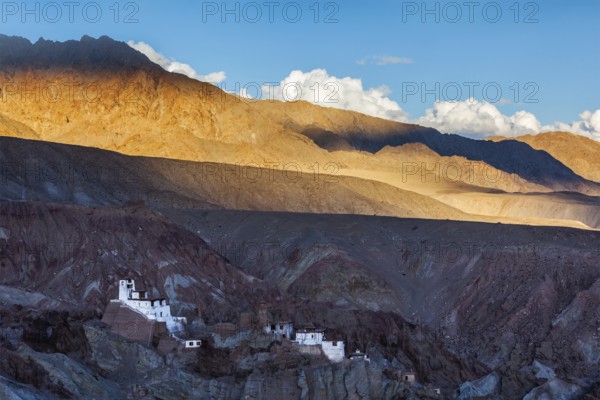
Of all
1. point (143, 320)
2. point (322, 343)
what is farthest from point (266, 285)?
point (322, 343)

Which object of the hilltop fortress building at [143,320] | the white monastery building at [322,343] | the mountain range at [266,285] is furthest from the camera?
the hilltop fortress building at [143,320]

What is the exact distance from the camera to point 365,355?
257 feet

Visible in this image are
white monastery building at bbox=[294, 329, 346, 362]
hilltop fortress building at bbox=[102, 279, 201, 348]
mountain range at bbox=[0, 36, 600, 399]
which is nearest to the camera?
mountain range at bbox=[0, 36, 600, 399]

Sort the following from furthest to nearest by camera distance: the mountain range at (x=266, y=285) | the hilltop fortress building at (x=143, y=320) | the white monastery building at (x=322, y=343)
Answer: the hilltop fortress building at (x=143, y=320), the white monastery building at (x=322, y=343), the mountain range at (x=266, y=285)

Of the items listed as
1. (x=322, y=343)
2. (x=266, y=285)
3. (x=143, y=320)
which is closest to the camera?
(x=322, y=343)

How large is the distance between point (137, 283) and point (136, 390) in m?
30.5

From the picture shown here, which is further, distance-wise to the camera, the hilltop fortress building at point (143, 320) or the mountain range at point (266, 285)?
the hilltop fortress building at point (143, 320)

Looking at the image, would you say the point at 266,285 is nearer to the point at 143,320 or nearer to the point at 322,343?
the point at 143,320

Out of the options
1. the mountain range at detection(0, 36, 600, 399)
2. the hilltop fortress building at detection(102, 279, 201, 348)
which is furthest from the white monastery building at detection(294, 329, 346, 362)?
the hilltop fortress building at detection(102, 279, 201, 348)

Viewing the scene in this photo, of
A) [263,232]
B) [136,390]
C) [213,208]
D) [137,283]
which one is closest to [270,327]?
[136,390]

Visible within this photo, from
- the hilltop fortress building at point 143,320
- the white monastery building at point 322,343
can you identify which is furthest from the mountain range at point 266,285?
the white monastery building at point 322,343

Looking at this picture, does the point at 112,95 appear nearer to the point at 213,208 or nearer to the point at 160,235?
the point at 213,208

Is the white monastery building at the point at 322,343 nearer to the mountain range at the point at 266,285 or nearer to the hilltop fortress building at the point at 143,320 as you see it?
the mountain range at the point at 266,285

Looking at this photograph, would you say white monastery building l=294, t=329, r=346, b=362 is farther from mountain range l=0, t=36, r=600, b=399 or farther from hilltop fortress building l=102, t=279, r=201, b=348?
hilltop fortress building l=102, t=279, r=201, b=348
